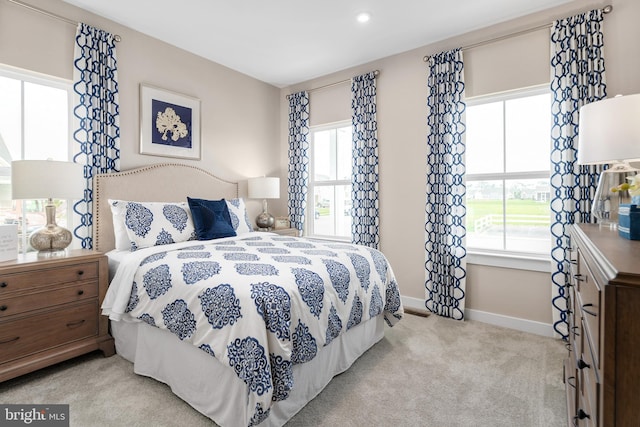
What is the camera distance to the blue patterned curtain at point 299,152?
442 centimetres

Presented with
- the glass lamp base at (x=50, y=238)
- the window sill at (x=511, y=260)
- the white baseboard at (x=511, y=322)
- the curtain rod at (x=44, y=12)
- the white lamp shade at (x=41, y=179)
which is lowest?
the white baseboard at (x=511, y=322)

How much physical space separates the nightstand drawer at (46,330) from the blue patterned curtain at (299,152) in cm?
259

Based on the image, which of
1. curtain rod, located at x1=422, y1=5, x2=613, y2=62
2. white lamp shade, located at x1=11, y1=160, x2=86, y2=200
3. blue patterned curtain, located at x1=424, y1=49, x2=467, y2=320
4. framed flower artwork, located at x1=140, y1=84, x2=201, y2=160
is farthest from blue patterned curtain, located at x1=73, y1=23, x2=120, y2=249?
curtain rod, located at x1=422, y1=5, x2=613, y2=62

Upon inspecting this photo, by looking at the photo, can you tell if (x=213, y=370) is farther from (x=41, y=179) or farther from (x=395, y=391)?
(x=41, y=179)

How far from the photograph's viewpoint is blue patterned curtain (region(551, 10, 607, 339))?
2568 mm

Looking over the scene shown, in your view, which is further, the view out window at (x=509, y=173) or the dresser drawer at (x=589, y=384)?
the view out window at (x=509, y=173)

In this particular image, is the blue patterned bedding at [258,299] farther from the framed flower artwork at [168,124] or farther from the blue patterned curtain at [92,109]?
the framed flower artwork at [168,124]

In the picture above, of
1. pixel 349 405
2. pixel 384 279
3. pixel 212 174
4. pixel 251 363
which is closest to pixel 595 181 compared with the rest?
pixel 384 279

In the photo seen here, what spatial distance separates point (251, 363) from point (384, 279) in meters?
1.40

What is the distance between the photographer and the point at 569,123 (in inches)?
105

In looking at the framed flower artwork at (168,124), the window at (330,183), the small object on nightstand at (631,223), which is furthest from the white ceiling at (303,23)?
the small object on nightstand at (631,223)

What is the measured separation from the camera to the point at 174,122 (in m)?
3.49

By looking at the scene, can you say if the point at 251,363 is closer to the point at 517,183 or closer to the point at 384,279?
the point at 384,279

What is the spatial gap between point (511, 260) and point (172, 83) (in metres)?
3.81
